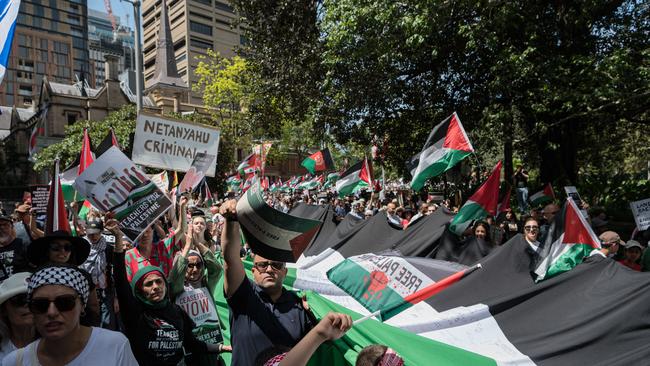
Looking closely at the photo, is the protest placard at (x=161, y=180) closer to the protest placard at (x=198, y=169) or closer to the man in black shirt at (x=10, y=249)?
the protest placard at (x=198, y=169)

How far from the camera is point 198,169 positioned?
7.49m

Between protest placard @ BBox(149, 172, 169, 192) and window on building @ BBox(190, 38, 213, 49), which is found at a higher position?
window on building @ BBox(190, 38, 213, 49)

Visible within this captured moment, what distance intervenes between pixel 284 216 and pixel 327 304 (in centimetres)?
243

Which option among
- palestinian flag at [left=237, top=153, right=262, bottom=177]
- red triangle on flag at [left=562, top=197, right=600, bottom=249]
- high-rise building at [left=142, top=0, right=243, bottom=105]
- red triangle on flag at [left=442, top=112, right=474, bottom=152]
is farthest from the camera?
high-rise building at [left=142, top=0, right=243, bottom=105]

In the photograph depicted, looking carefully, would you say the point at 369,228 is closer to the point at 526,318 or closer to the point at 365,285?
the point at 365,285

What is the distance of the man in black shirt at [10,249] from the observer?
461cm

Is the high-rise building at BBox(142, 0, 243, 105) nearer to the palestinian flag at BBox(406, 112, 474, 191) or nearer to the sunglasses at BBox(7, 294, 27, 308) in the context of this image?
the palestinian flag at BBox(406, 112, 474, 191)

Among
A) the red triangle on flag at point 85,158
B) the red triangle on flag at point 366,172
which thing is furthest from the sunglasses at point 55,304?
the red triangle on flag at point 366,172

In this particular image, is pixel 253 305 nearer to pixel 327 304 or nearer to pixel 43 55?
pixel 327 304

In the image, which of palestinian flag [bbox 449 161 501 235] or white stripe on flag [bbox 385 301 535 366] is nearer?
white stripe on flag [bbox 385 301 535 366]

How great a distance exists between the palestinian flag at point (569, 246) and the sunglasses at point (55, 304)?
14.0ft

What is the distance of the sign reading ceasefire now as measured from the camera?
704 cm

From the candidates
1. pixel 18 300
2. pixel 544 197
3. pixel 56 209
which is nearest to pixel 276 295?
pixel 18 300

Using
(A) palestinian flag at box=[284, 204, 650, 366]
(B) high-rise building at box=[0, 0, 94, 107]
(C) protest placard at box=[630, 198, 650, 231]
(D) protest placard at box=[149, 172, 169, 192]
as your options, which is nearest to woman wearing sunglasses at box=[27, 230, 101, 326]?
(A) palestinian flag at box=[284, 204, 650, 366]
